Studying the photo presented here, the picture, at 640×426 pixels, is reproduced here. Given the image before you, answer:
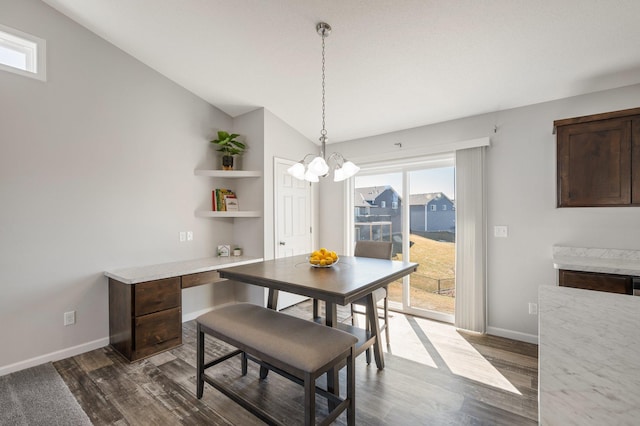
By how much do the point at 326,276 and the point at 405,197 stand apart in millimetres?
2317

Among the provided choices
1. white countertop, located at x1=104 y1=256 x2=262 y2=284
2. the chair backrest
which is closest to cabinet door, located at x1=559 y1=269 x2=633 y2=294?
the chair backrest

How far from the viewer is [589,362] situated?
68cm

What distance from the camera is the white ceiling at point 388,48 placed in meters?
2.12

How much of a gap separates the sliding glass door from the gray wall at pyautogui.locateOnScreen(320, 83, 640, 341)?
45cm

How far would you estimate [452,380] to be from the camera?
2.40 m

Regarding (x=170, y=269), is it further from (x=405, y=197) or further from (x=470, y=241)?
Result: (x=470, y=241)

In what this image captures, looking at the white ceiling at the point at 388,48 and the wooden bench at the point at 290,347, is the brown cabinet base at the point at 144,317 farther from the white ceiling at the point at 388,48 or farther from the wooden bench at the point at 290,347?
the white ceiling at the point at 388,48

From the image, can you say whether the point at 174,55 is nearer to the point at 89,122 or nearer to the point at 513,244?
the point at 89,122

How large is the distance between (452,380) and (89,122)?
4.18 m

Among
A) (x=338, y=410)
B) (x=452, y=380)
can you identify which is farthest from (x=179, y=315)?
(x=452, y=380)

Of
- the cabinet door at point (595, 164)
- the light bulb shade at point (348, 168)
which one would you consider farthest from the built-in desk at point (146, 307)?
the cabinet door at point (595, 164)

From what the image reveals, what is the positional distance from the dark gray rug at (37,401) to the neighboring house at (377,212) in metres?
3.56

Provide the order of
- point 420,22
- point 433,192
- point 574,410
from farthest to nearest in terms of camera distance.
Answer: point 433,192
point 420,22
point 574,410

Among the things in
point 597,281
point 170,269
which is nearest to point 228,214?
point 170,269
